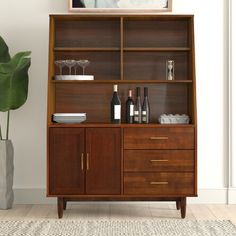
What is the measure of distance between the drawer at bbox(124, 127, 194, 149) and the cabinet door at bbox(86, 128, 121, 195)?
13 cm

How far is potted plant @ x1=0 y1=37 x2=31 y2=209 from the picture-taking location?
535cm

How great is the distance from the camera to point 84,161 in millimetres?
5242

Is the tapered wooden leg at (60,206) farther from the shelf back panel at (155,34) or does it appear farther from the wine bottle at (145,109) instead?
the shelf back panel at (155,34)

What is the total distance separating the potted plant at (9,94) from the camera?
5.35 metres

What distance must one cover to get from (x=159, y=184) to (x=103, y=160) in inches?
19.9

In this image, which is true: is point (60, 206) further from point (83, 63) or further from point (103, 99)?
point (83, 63)

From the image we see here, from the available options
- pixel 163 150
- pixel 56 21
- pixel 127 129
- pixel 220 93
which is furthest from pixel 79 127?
pixel 220 93

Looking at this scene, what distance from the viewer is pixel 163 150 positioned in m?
5.22

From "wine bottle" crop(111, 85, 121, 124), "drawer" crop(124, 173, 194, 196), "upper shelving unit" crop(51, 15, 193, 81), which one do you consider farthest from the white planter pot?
"drawer" crop(124, 173, 194, 196)

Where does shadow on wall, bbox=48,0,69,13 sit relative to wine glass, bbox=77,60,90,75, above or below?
above

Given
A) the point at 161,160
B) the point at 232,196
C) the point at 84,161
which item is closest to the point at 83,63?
the point at 84,161

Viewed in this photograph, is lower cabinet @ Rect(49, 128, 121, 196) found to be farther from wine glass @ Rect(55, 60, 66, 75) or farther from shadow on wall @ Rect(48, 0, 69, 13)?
shadow on wall @ Rect(48, 0, 69, 13)

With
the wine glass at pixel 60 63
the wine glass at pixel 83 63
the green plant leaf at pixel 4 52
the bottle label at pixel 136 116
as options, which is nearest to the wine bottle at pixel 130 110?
the bottle label at pixel 136 116

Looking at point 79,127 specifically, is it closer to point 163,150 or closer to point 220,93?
point 163,150
